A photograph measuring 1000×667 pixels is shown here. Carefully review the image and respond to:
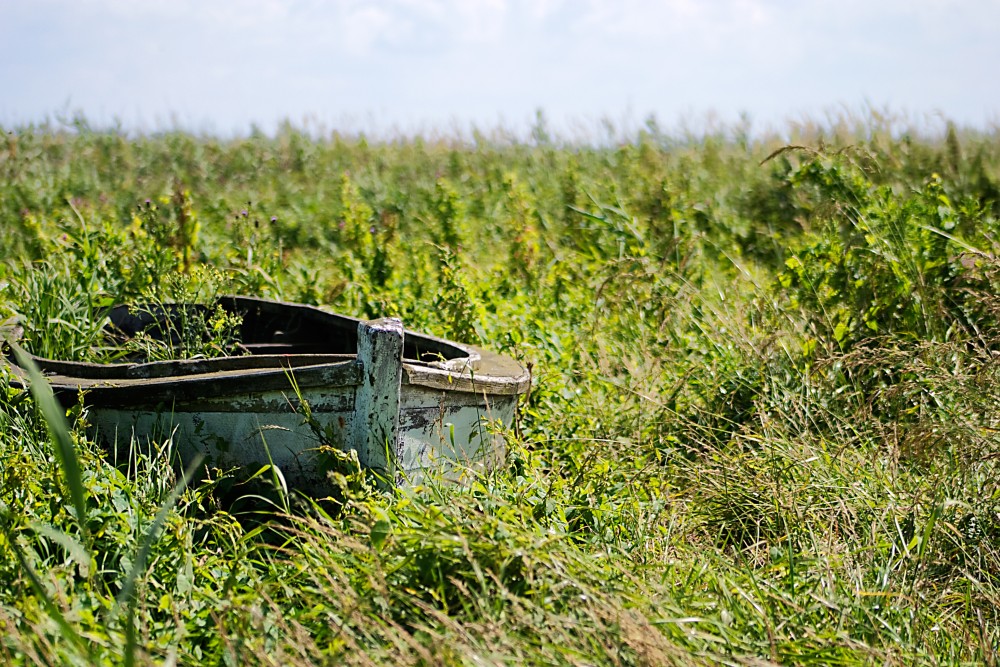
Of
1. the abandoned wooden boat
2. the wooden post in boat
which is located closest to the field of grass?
the abandoned wooden boat

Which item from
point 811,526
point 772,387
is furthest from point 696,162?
point 811,526

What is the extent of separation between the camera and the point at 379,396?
3650 millimetres

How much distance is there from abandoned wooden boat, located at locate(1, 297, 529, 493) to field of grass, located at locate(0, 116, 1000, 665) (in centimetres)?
17

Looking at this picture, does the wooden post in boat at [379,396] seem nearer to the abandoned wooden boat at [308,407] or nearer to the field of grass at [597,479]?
the abandoned wooden boat at [308,407]

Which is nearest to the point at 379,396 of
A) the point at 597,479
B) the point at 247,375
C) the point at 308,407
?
the point at 308,407

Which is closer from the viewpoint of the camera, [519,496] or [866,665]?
[866,665]

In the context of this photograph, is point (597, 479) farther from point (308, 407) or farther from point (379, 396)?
point (308, 407)

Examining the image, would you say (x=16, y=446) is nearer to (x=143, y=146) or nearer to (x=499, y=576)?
(x=499, y=576)

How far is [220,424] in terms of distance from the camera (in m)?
3.83

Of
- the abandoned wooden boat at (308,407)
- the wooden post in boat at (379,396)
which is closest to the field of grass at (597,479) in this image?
the abandoned wooden boat at (308,407)

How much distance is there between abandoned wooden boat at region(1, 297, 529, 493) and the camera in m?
3.65

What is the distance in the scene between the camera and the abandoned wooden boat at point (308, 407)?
12.0 ft

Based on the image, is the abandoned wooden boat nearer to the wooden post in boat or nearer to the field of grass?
the wooden post in boat

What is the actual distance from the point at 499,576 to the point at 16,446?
221 centimetres
